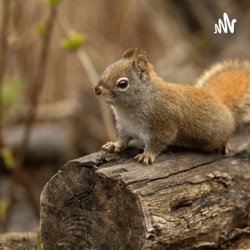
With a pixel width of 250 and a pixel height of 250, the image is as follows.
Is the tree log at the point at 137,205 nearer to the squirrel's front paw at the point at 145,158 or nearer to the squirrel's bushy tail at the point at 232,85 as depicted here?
the squirrel's front paw at the point at 145,158

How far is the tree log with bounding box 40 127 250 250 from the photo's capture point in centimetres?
295

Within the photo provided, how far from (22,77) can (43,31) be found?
11.0 ft

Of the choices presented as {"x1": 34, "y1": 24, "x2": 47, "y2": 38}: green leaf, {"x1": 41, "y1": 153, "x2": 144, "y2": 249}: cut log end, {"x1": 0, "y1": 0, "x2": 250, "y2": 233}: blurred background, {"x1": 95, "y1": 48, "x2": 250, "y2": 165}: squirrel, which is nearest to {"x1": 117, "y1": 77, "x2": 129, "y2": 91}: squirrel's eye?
{"x1": 95, "y1": 48, "x2": 250, "y2": 165}: squirrel

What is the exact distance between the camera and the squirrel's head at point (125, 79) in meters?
3.23

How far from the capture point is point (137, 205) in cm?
291

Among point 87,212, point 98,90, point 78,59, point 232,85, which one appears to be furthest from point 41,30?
point 78,59

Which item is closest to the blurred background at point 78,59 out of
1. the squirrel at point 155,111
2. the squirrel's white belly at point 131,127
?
the squirrel at point 155,111

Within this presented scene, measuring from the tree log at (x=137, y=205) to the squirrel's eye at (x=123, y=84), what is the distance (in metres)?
0.37

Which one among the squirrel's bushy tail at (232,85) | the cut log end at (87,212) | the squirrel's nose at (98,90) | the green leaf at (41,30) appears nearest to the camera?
the cut log end at (87,212)

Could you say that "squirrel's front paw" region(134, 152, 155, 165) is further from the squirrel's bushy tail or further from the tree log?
the squirrel's bushy tail

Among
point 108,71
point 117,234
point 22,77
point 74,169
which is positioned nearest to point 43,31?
point 108,71

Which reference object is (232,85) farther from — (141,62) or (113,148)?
(113,148)

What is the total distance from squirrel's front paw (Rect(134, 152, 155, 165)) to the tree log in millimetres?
32

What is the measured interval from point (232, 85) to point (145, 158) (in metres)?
1.25
